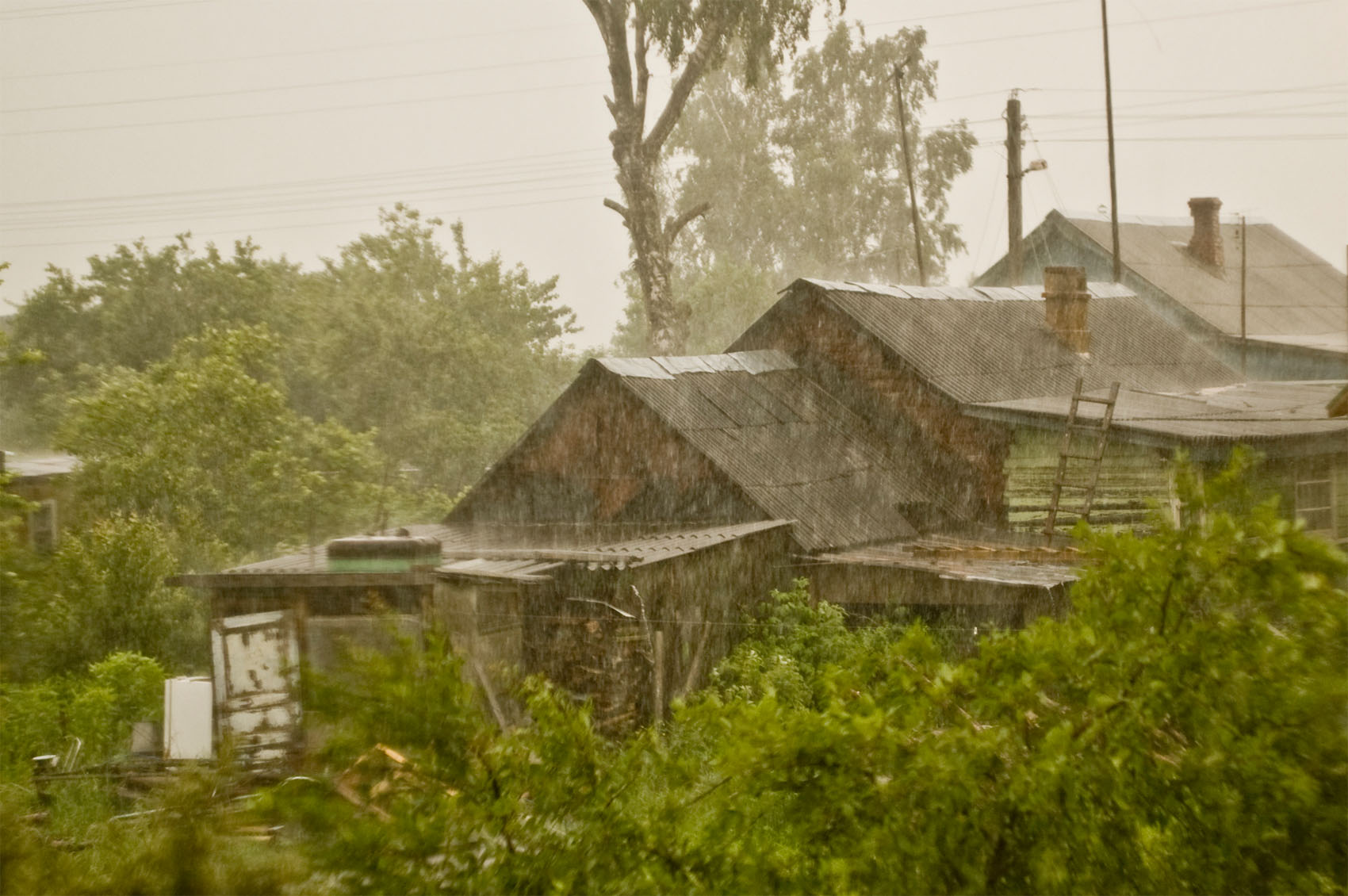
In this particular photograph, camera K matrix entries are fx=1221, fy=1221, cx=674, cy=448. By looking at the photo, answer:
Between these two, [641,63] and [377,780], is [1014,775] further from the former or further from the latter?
[641,63]

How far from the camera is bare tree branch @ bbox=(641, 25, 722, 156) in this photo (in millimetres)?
17766

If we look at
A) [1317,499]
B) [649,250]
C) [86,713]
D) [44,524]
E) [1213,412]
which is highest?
[649,250]

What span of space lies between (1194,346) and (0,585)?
1482 cm

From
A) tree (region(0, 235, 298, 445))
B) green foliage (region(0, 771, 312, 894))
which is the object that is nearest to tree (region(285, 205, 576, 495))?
tree (region(0, 235, 298, 445))

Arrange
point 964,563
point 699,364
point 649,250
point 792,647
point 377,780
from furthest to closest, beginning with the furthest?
1. point 649,250
2. point 699,364
3. point 964,563
4. point 792,647
5. point 377,780

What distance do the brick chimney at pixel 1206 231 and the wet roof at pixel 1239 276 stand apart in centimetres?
14

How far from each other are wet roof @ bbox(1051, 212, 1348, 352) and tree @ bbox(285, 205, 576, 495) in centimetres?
964

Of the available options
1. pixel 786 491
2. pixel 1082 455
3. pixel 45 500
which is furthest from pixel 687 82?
pixel 45 500

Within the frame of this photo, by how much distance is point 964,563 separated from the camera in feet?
34.5

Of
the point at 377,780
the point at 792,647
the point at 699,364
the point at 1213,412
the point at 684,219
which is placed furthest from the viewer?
the point at 684,219

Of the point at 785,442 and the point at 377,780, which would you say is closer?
the point at 377,780

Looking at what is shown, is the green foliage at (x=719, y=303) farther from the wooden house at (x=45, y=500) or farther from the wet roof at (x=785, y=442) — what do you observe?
the wooden house at (x=45, y=500)

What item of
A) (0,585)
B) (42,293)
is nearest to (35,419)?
(42,293)

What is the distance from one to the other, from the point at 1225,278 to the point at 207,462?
1609cm
